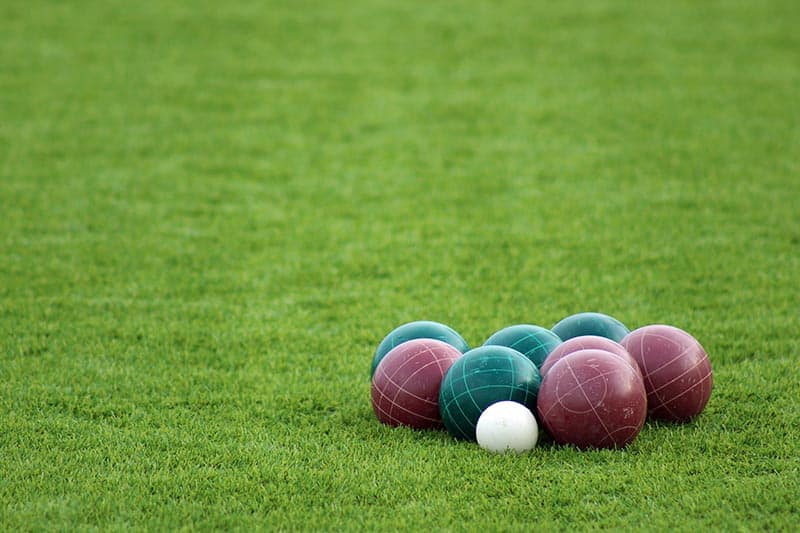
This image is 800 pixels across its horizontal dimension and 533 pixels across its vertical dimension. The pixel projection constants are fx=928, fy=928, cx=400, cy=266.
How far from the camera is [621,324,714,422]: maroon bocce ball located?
19.9ft

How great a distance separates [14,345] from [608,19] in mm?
14515

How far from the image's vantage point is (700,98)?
15.2m

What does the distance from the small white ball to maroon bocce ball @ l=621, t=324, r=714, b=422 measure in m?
0.93

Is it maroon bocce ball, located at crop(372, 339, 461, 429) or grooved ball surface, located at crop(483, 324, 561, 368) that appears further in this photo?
grooved ball surface, located at crop(483, 324, 561, 368)

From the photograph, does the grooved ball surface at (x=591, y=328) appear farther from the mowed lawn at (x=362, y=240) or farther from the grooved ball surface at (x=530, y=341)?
the mowed lawn at (x=362, y=240)

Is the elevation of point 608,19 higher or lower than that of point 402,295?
higher

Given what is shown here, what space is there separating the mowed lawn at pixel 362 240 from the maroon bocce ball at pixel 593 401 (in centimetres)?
13

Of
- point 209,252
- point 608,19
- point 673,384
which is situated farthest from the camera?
point 608,19

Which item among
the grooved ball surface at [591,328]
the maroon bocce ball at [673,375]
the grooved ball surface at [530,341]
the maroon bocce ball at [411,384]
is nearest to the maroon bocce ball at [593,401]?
the maroon bocce ball at [673,375]

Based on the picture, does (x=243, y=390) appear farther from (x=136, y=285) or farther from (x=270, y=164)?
(x=270, y=164)

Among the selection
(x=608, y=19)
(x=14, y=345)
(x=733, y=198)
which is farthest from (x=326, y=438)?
(x=608, y=19)

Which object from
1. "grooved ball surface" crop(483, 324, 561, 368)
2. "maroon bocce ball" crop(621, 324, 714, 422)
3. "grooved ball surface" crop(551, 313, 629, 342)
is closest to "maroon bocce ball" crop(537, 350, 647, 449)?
"maroon bocce ball" crop(621, 324, 714, 422)

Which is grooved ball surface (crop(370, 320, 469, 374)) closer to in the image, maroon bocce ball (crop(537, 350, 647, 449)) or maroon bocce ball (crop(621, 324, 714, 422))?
maroon bocce ball (crop(537, 350, 647, 449))

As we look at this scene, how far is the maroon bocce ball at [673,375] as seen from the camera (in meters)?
6.07
